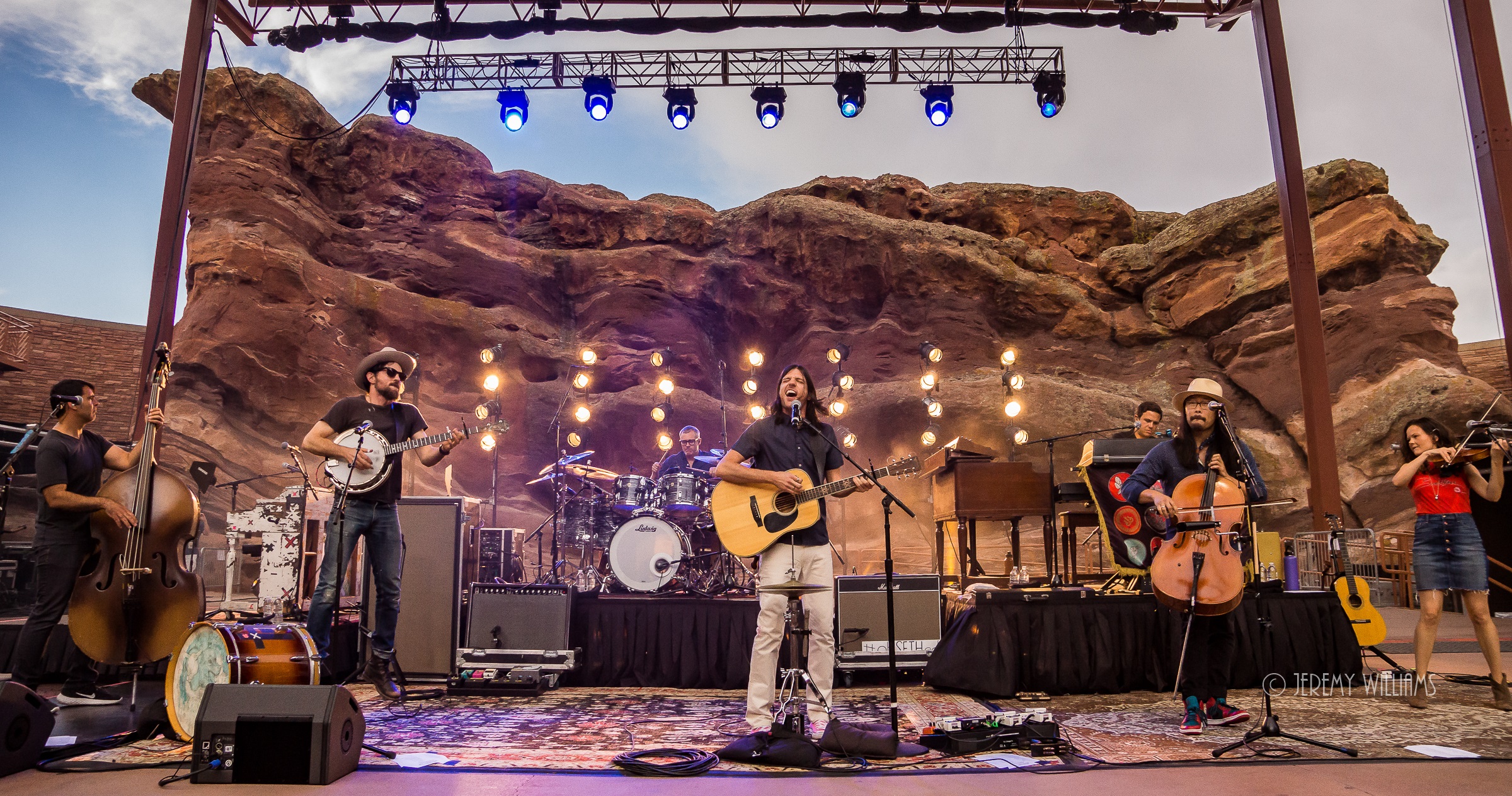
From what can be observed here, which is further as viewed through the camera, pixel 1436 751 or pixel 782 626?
pixel 782 626

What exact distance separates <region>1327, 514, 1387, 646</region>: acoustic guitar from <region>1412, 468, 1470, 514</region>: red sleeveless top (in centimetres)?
131

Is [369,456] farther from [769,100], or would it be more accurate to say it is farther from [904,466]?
[769,100]

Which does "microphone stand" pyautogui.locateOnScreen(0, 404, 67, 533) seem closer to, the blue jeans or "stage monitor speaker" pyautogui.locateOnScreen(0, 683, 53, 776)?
the blue jeans

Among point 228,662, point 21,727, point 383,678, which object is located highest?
point 228,662

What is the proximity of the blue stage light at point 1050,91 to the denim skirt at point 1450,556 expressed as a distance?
294 inches

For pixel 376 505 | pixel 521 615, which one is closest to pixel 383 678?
pixel 521 615

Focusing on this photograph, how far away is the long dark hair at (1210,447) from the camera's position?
16.7ft

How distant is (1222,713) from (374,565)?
5590 millimetres

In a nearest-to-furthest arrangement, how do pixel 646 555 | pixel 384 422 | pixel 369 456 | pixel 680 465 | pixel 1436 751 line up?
pixel 1436 751
pixel 369 456
pixel 384 422
pixel 646 555
pixel 680 465

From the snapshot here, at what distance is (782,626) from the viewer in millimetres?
4633

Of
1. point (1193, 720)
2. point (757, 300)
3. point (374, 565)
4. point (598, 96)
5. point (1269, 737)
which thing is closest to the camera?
point (1269, 737)

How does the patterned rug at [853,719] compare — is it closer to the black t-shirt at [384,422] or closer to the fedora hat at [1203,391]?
the black t-shirt at [384,422]

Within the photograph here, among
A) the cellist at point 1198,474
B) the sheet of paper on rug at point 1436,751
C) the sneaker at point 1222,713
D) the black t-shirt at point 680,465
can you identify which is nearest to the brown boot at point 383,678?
the black t-shirt at point 680,465

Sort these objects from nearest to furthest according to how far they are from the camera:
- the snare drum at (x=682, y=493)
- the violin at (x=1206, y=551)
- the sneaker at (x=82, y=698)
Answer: the violin at (x=1206, y=551) → the sneaker at (x=82, y=698) → the snare drum at (x=682, y=493)
